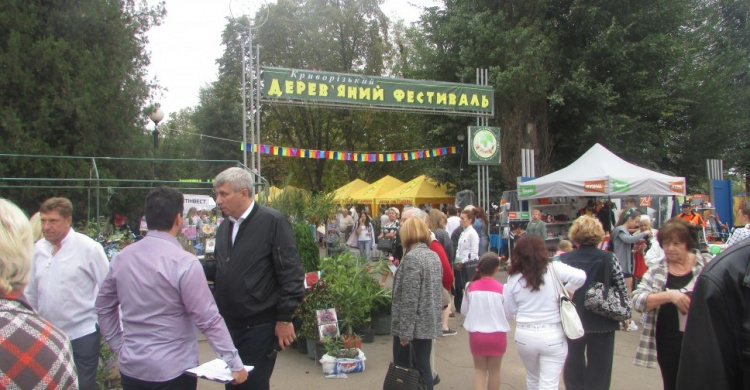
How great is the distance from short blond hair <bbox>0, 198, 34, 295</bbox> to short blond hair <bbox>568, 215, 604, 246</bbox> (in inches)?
155

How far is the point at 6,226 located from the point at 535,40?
58.1 feet

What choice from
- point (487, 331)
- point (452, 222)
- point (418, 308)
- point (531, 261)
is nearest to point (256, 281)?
point (418, 308)

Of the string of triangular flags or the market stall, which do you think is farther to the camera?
the string of triangular flags

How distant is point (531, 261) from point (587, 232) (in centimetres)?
73

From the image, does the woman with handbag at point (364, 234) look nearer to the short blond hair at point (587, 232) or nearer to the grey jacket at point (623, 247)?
the grey jacket at point (623, 247)

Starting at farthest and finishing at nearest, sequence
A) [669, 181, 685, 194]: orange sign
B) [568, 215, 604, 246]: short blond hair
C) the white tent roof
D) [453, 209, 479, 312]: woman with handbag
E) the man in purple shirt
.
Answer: [669, 181, 685, 194]: orange sign
the white tent roof
[453, 209, 479, 312]: woman with handbag
[568, 215, 604, 246]: short blond hair
the man in purple shirt

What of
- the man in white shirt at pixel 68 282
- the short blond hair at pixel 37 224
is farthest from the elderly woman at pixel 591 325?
the short blond hair at pixel 37 224

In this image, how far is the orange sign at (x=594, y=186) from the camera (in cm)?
1185

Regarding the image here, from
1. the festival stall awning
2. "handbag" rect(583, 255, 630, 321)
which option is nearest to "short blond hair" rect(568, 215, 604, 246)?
"handbag" rect(583, 255, 630, 321)

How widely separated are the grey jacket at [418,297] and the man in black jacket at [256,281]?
1.32 meters

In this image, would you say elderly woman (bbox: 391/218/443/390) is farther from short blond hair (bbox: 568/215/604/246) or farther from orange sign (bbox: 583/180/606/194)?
orange sign (bbox: 583/180/606/194)

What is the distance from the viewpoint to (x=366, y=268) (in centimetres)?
702

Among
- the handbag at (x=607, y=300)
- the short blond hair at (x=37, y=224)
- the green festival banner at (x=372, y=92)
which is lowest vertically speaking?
the handbag at (x=607, y=300)

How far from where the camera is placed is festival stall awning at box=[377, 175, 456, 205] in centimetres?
1983
